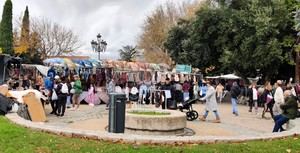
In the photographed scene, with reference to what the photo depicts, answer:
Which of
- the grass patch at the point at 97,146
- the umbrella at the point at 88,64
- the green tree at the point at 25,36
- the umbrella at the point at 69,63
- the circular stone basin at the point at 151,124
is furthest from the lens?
the green tree at the point at 25,36

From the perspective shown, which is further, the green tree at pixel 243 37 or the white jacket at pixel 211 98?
the green tree at pixel 243 37

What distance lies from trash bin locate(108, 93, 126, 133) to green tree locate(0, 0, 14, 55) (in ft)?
122

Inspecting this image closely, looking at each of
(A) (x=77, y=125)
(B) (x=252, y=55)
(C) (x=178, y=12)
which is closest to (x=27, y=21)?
(C) (x=178, y=12)

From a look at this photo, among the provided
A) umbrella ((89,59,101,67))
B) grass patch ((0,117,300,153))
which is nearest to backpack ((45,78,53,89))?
umbrella ((89,59,101,67))

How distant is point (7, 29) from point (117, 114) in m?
39.7

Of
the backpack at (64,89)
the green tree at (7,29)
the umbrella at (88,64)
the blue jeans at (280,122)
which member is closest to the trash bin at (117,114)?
the blue jeans at (280,122)

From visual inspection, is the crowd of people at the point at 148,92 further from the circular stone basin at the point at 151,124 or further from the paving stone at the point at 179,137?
the circular stone basin at the point at 151,124

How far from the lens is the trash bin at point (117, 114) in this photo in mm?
10680

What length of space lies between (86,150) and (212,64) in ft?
93.1

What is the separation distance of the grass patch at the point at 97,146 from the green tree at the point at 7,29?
128 ft

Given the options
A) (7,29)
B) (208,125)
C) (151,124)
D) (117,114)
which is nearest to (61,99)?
(151,124)

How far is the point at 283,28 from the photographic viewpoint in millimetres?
29938

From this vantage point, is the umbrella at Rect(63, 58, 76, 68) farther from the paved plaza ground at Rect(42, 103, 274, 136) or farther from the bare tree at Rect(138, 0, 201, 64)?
the bare tree at Rect(138, 0, 201, 64)

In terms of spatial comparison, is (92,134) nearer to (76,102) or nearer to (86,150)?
(86,150)
